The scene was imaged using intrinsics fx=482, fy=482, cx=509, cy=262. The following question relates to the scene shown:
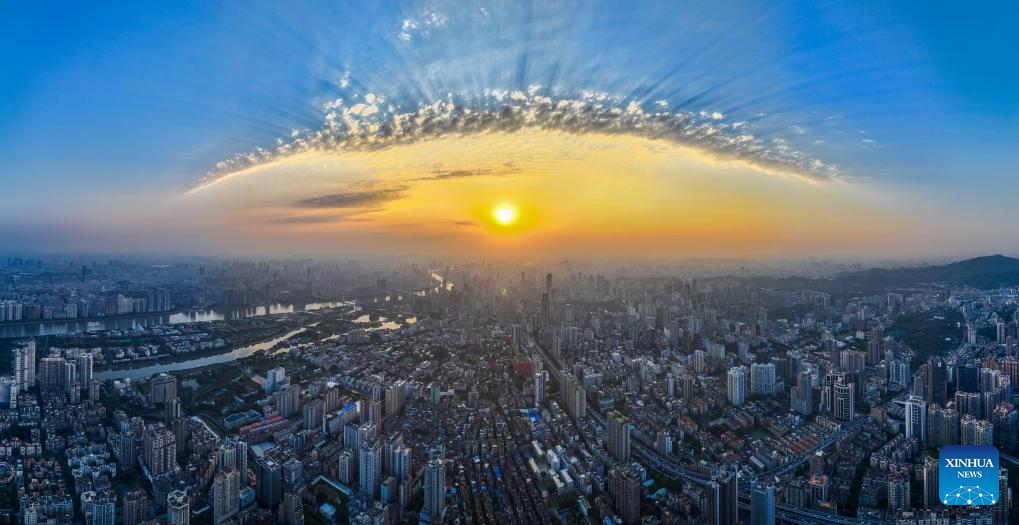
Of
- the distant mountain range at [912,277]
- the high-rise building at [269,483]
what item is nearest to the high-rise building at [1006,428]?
the high-rise building at [269,483]

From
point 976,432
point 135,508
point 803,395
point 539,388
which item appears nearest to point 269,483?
point 135,508

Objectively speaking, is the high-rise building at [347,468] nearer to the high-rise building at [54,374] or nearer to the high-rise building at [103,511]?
the high-rise building at [103,511]

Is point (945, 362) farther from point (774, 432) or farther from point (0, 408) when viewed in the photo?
point (0, 408)

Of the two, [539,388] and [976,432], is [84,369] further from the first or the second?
[976,432]

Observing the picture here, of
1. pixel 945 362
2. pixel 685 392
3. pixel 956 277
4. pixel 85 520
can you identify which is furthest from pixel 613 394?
pixel 956 277

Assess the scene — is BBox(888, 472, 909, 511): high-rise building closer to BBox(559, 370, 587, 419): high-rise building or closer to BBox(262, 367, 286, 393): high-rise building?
BBox(559, 370, 587, 419): high-rise building

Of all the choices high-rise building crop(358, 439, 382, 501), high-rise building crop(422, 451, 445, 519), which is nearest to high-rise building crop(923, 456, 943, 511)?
high-rise building crop(422, 451, 445, 519)
